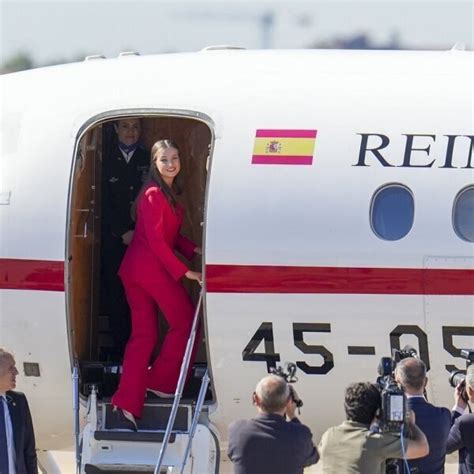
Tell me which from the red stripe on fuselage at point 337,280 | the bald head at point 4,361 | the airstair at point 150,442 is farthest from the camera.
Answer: the airstair at point 150,442

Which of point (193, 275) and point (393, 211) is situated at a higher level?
point (393, 211)

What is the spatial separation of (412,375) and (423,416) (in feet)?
0.78

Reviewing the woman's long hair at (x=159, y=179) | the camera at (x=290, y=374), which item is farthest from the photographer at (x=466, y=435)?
the woman's long hair at (x=159, y=179)

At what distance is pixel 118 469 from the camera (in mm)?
8938

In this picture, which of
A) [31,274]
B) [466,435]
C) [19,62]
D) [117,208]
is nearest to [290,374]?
[466,435]

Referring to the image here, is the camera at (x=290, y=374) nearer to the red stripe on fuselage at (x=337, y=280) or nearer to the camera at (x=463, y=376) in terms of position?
the red stripe on fuselage at (x=337, y=280)

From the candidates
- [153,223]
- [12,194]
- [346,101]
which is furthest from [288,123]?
[12,194]

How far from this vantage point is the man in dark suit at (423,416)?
24.1 feet

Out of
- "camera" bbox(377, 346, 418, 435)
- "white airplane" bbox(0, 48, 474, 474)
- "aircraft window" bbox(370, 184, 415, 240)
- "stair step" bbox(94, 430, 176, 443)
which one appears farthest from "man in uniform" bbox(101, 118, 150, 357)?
"camera" bbox(377, 346, 418, 435)

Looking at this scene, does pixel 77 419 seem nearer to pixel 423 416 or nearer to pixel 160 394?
pixel 160 394

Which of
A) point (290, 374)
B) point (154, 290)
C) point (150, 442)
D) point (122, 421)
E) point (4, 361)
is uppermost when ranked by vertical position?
point (154, 290)

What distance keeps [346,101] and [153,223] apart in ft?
5.17

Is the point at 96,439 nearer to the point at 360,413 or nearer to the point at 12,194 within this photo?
the point at 12,194

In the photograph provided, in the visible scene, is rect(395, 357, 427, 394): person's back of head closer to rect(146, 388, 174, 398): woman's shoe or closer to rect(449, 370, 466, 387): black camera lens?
rect(449, 370, 466, 387): black camera lens
